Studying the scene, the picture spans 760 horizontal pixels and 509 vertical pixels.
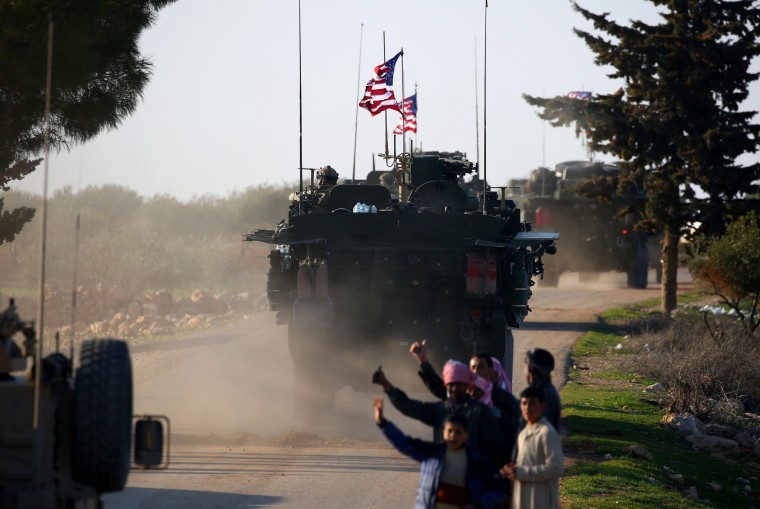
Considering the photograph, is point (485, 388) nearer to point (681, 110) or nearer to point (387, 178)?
point (387, 178)

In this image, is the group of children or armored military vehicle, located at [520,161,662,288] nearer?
the group of children

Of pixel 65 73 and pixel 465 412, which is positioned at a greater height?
pixel 65 73

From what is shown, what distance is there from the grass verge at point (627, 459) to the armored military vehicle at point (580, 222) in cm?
1161

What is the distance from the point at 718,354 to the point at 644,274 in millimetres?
20158

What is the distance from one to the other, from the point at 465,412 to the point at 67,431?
8.09 feet

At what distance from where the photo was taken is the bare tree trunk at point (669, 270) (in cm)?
2786

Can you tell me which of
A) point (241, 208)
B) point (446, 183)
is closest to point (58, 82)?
point (446, 183)

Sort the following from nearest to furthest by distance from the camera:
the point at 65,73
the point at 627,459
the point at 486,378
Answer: the point at 486,378 < the point at 627,459 < the point at 65,73

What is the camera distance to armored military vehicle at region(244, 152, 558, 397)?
14.2 m

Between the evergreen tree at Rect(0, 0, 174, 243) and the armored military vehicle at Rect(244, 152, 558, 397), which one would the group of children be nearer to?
the armored military vehicle at Rect(244, 152, 558, 397)

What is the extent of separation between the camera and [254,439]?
14.1 m

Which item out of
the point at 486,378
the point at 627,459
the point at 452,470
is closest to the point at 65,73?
the point at 627,459

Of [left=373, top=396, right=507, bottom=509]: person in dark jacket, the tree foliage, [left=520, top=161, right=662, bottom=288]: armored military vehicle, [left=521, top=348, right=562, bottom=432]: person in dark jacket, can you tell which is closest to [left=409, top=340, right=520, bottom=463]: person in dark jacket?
[left=521, top=348, right=562, bottom=432]: person in dark jacket

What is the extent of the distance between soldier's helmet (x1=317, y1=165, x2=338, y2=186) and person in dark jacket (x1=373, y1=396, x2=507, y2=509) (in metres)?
9.73
